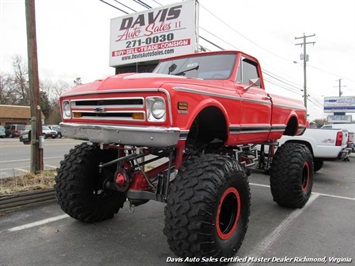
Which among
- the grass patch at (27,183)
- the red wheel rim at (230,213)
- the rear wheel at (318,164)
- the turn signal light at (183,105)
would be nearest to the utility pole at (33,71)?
the grass patch at (27,183)

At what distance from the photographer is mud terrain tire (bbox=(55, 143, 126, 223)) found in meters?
4.27

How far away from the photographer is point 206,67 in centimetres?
473

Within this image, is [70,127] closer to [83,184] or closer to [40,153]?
[83,184]

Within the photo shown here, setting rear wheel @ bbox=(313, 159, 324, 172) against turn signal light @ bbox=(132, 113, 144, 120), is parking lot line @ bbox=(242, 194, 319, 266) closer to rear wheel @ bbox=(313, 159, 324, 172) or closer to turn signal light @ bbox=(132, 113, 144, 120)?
turn signal light @ bbox=(132, 113, 144, 120)

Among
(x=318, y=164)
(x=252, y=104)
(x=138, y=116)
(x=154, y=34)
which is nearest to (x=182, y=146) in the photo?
(x=138, y=116)

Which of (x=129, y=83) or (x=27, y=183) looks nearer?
(x=129, y=83)

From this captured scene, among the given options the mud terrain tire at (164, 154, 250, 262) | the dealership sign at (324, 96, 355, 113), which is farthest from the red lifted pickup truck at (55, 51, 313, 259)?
the dealership sign at (324, 96, 355, 113)

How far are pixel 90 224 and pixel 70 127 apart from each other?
148 centimetres

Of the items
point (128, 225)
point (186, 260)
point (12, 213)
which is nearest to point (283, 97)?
point (128, 225)

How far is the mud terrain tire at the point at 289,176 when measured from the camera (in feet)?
17.7

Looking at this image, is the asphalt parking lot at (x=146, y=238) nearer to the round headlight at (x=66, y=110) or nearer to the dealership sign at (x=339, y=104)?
the round headlight at (x=66, y=110)

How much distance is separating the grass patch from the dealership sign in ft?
175

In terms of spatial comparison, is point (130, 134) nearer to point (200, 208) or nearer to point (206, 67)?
point (200, 208)

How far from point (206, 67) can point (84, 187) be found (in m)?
2.37
